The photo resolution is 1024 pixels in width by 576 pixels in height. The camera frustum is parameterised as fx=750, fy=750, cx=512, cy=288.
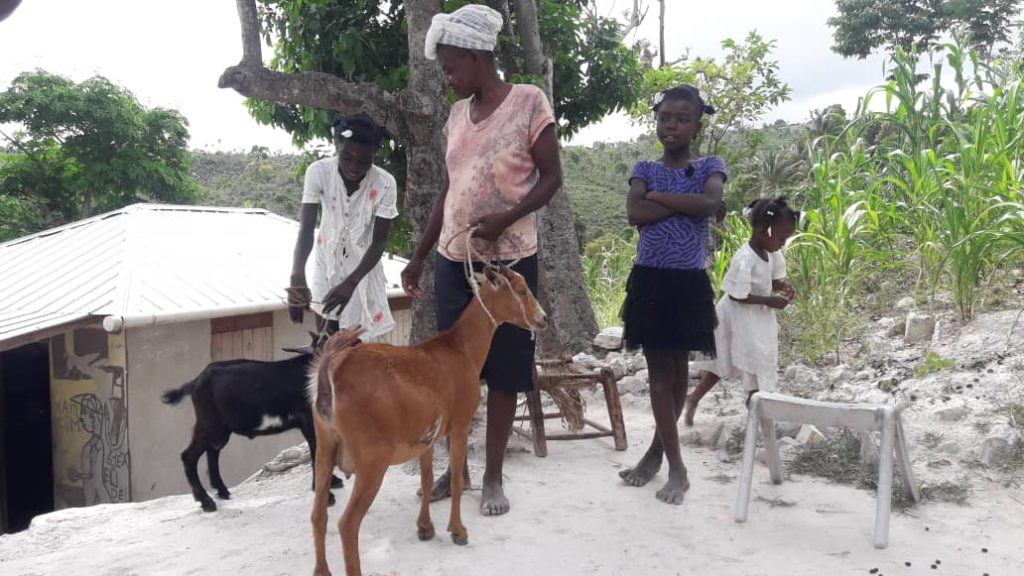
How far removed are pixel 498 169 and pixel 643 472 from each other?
1.63 m

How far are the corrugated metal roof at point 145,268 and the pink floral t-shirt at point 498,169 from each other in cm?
503

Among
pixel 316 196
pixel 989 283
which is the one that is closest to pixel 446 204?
pixel 316 196

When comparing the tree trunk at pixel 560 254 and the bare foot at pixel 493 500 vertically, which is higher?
the tree trunk at pixel 560 254

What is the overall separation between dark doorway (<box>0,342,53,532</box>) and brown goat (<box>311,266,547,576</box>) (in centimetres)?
721

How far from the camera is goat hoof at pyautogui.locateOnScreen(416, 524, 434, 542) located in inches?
118

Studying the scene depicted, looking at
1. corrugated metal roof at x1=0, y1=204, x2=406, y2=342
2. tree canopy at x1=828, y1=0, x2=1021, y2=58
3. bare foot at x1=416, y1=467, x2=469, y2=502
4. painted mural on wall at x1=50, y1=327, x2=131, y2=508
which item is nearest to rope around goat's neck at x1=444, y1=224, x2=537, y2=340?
bare foot at x1=416, y1=467, x2=469, y2=502

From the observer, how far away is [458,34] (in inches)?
119

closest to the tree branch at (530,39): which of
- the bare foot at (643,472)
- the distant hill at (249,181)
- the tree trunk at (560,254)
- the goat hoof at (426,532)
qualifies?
the tree trunk at (560,254)

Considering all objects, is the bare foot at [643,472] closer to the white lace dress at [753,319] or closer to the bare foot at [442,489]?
the bare foot at [442,489]

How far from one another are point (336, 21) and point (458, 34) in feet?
16.3

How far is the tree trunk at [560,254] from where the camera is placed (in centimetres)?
762

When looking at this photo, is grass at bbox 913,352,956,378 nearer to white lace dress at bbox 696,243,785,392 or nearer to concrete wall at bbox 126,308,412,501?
white lace dress at bbox 696,243,785,392

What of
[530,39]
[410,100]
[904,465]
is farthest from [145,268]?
[904,465]

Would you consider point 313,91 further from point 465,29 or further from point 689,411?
point 689,411
